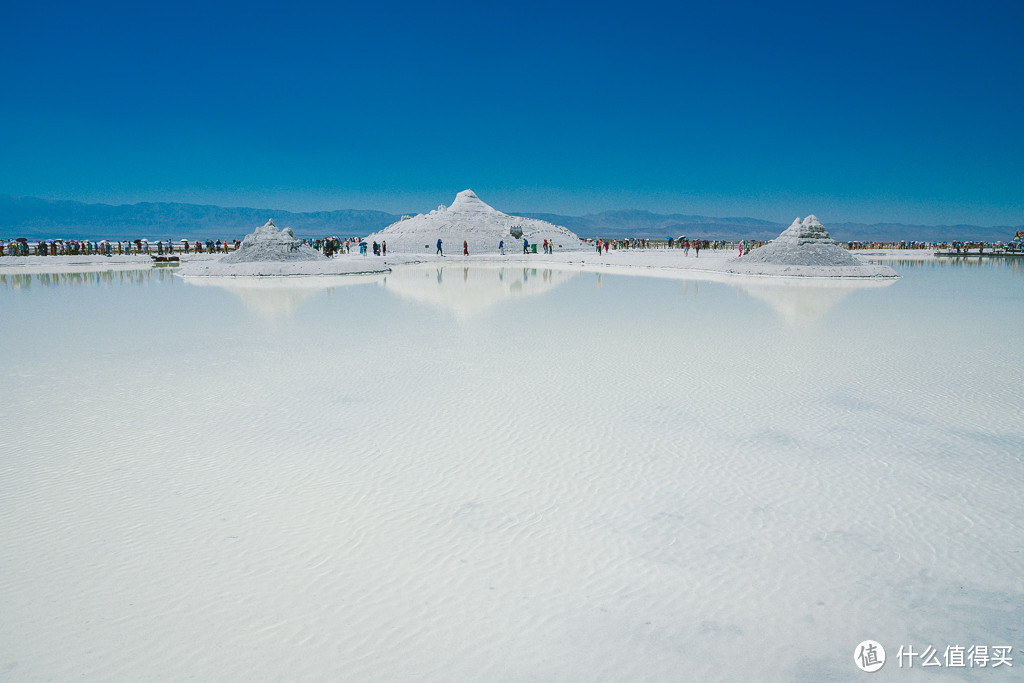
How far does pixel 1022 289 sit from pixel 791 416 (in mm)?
19491

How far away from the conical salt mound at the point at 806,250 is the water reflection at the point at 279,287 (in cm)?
1651

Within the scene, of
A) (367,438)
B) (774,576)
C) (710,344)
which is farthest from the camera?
(710,344)

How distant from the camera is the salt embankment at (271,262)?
25.1 m

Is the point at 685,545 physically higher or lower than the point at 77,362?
lower

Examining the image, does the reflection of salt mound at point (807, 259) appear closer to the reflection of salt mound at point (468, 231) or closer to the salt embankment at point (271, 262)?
the salt embankment at point (271, 262)

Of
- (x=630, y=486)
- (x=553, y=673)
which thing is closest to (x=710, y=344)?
(x=630, y=486)

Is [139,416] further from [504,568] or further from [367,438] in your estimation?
[504,568]

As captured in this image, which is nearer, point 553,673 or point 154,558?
point 553,673

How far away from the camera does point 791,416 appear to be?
6016 mm

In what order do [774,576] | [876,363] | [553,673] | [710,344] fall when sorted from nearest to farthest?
[553,673] → [774,576] → [876,363] → [710,344]

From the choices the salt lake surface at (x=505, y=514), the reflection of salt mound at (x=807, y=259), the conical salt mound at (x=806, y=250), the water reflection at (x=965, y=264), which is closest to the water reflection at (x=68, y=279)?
the salt lake surface at (x=505, y=514)

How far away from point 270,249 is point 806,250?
22.2 meters

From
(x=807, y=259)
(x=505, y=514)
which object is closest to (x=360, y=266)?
(x=807, y=259)

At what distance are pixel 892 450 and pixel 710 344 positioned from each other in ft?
15.8
